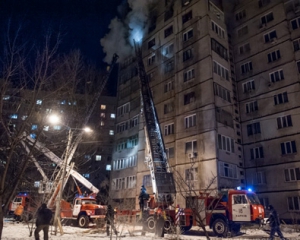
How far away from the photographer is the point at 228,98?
90.6ft

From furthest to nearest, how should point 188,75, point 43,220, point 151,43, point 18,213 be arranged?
point 151,43
point 188,75
point 18,213
point 43,220

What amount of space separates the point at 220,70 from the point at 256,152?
9602mm

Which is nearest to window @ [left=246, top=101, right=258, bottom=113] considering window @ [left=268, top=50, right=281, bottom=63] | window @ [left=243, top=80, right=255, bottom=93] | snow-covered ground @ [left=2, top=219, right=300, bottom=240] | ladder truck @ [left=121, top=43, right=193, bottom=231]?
window @ [left=243, top=80, right=255, bottom=93]

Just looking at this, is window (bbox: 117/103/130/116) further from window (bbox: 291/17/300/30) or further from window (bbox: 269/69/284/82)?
window (bbox: 291/17/300/30)

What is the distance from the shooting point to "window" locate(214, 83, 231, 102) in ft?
86.2

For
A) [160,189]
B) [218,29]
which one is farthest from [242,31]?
[160,189]

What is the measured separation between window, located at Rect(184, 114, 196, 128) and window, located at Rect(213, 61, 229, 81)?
5474mm

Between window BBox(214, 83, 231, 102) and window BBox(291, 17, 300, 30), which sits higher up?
window BBox(291, 17, 300, 30)

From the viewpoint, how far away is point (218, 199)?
1563 centimetres

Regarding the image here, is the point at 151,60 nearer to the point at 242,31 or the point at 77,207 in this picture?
the point at 242,31

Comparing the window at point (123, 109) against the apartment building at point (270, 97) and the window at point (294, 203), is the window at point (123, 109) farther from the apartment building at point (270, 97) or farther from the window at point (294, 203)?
the window at point (294, 203)

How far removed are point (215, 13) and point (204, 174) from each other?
1959 centimetres

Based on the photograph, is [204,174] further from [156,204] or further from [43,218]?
[43,218]

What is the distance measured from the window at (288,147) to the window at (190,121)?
874 cm
